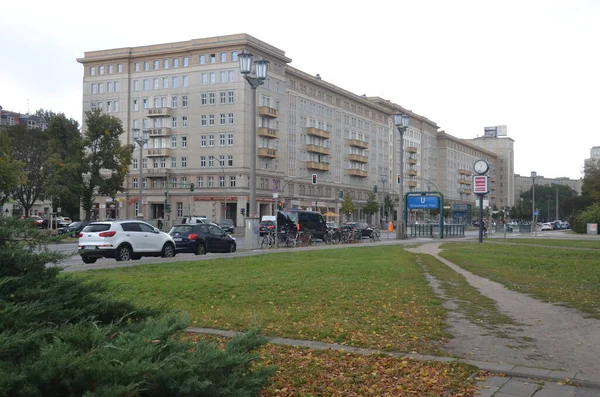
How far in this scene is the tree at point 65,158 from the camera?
50.1 metres

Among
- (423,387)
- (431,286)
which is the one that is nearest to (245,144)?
(431,286)

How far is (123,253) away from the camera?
908 inches

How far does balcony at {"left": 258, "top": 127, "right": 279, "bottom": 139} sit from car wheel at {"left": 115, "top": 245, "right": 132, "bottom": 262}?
187 feet

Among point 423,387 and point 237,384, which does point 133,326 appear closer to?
point 237,384

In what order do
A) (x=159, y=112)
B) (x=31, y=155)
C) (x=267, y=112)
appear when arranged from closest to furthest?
(x=31, y=155), (x=267, y=112), (x=159, y=112)

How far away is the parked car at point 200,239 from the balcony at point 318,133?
6273 centimetres

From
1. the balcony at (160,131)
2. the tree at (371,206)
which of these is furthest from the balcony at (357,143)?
the balcony at (160,131)

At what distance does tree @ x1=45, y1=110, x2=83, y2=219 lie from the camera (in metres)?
50.1

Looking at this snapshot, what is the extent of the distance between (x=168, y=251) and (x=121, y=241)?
2.68 metres

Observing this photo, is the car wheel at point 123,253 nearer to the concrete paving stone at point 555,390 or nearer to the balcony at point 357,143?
the concrete paving stone at point 555,390

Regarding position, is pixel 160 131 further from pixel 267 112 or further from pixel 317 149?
pixel 317 149

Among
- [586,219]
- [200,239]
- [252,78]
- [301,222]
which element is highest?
[252,78]

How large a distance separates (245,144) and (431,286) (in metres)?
64.8

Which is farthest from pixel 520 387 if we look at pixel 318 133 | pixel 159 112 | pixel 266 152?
pixel 318 133
